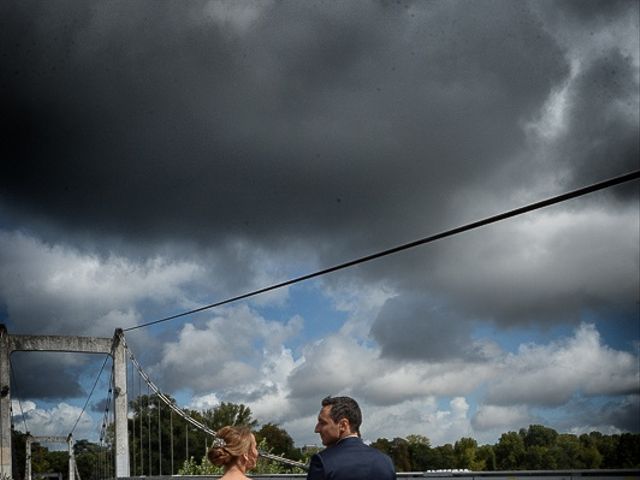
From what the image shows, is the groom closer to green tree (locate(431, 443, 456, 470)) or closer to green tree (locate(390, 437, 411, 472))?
green tree (locate(390, 437, 411, 472))

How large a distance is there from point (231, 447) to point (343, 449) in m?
0.44

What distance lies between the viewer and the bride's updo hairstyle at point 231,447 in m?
3.62

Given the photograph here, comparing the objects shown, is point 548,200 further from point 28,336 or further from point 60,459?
point 60,459

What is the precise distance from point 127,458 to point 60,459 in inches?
2469

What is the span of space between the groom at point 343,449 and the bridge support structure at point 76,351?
15350mm

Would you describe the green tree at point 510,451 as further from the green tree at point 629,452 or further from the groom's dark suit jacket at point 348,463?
the groom's dark suit jacket at point 348,463

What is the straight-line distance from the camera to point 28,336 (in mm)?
21156

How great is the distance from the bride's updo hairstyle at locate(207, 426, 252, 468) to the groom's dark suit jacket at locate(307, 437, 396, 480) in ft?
0.91

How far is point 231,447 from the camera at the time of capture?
3.63 meters

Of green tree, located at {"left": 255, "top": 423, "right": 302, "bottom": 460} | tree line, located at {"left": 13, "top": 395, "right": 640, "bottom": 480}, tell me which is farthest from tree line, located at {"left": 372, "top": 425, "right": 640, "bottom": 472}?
green tree, located at {"left": 255, "top": 423, "right": 302, "bottom": 460}

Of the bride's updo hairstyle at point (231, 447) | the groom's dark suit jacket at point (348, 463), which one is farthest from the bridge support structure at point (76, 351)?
the groom's dark suit jacket at point (348, 463)

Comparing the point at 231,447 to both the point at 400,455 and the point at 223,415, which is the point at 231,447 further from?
the point at 223,415

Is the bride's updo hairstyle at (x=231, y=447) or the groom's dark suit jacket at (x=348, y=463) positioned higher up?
the bride's updo hairstyle at (x=231, y=447)

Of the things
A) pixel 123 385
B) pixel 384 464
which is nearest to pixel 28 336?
pixel 123 385
